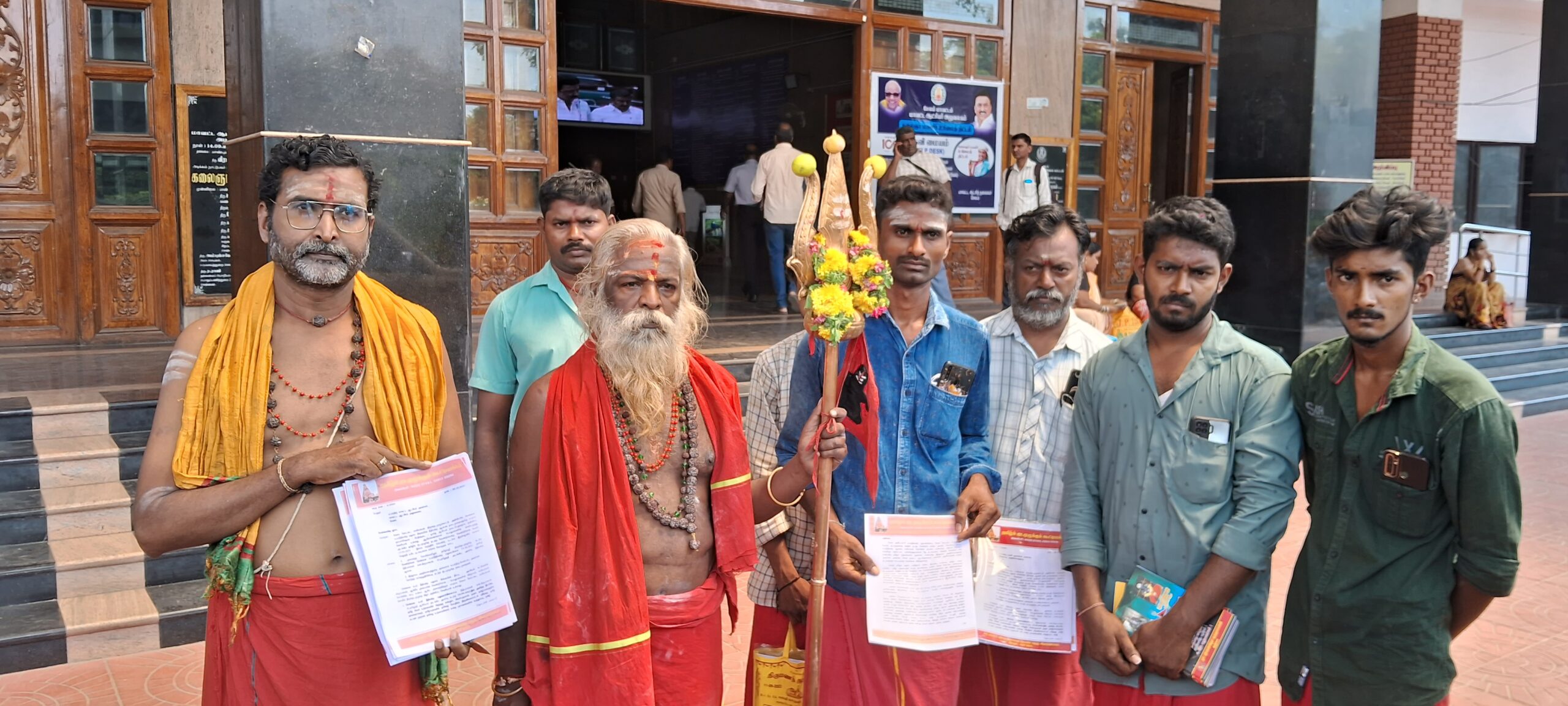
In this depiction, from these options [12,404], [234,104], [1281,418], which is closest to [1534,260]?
[1281,418]

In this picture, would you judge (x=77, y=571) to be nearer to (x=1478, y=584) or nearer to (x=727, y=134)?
(x=1478, y=584)

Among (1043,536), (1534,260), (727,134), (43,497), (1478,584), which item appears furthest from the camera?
(727,134)

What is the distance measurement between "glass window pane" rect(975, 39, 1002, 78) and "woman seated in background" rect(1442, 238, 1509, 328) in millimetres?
5263

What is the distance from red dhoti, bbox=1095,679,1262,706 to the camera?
262 centimetres

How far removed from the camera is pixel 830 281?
8.42 ft

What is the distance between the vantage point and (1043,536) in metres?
2.88

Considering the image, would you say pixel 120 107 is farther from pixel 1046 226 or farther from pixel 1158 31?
pixel 1158 31

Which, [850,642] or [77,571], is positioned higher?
[850,642]

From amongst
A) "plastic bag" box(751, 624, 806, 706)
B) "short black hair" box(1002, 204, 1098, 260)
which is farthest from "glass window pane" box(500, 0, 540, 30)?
"plastic bag" box(751, 624, 806, 706)

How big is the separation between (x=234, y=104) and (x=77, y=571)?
2.13m

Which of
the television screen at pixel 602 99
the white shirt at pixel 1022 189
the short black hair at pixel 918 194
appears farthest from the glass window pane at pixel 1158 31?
the short black hair at pixel 918 194

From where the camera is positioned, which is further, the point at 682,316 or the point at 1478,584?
the point at 682,316

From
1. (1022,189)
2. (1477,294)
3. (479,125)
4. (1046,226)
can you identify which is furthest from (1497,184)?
(1046,226)

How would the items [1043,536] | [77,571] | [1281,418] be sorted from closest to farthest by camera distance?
A: [1281,418] → [1043,536] → [77,571]
